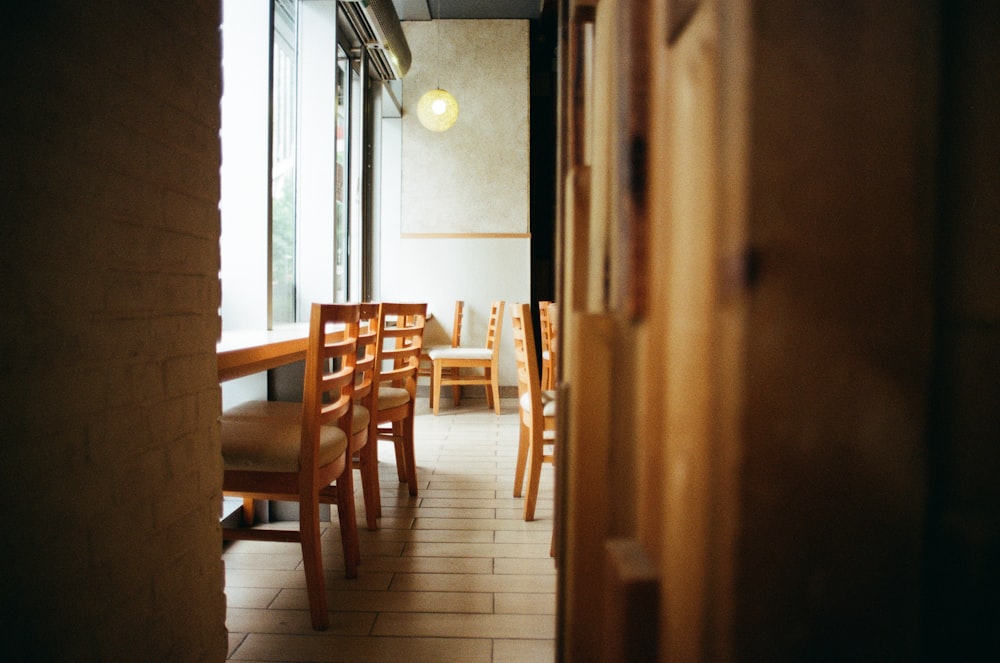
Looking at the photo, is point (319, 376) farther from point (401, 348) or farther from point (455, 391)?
point (455, 391)

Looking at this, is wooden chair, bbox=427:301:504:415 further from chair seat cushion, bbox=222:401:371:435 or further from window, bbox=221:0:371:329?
chair seat cushion, bbox=222:401:371:435

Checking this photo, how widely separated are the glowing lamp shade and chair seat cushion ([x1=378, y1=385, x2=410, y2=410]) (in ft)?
9.82

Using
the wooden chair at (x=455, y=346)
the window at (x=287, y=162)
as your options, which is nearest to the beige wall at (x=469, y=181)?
the wooden chair at (x=455, y=346)

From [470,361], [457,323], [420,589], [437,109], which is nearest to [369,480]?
[420,589]

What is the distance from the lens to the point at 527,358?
2416mm

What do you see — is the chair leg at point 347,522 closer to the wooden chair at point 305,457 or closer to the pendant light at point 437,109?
the wooden chair at point 305,457

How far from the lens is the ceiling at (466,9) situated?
17.7ft

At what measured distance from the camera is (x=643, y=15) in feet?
1.52

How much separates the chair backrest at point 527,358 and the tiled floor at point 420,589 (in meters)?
0.56

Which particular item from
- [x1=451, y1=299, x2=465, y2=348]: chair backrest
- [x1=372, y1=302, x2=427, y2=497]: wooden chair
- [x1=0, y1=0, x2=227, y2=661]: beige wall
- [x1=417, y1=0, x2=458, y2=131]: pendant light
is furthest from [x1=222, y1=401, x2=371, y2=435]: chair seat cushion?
[x1=417, y1=0, x2=458, y2=131]: pendant light

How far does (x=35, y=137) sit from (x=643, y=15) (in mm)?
865

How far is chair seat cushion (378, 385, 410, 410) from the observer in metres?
2.57

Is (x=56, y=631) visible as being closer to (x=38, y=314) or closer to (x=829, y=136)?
(x=38, y=314)

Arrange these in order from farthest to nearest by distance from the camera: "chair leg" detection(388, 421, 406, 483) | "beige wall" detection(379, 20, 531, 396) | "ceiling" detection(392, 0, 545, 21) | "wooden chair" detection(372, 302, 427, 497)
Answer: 1. "beige wall" detection(379, 20, 531, 396)
2. "ceiling" detection(392, 0, 545, 21)
3. "chair leg" detection(388, 421, 406, 483)
4. "wooden chair" detection(372, 302, 427, 497)
